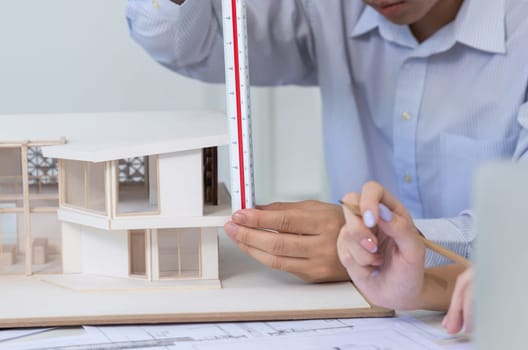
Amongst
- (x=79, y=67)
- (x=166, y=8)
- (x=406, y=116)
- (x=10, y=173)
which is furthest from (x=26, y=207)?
(x=79, y=67)

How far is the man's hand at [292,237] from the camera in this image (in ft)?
2.97

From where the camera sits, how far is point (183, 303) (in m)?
0.87

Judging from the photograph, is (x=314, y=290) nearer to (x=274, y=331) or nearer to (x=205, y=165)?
(x=274, y=331)

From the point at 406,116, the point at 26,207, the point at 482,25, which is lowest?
the point at 26,207

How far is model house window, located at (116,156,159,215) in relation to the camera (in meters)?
0.98

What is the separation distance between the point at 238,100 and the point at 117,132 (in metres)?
A: 0.22

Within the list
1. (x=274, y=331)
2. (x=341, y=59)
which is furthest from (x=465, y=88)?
(x=274, y=331)

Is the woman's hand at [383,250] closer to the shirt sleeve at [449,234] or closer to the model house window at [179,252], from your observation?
the shirt sleeve at [449,234]

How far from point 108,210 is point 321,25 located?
597 mm

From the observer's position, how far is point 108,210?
933mm

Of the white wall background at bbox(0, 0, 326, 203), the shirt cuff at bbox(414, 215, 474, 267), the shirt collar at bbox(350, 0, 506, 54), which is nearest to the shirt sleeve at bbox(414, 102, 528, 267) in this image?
the shirt cuff at bbox(414, 215, 474, 267)

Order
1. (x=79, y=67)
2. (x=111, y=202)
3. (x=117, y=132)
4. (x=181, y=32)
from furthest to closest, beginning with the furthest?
(x=79, y=67)
(x=181, y=32)
(x=117, y=132)
(x=111, y=202)

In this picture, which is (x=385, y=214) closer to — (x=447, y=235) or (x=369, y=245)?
(x=369, y=245)

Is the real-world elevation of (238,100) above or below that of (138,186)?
above
